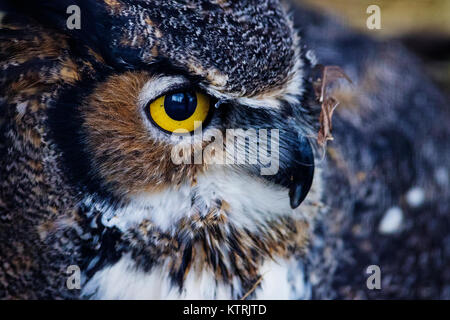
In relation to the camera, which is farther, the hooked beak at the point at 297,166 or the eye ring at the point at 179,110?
the hooked beak at the point at 297,166

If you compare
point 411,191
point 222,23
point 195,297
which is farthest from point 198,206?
point 411,191

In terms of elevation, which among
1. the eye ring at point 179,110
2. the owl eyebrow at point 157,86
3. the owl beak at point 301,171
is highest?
the owl eyebrow at point 157,86

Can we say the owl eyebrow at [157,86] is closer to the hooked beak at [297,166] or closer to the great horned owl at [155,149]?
the great horned owl at [155,149]

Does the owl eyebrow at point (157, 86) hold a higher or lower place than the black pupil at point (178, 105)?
higher

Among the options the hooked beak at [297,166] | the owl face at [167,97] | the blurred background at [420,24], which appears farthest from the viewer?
the blurred background at [420,24]

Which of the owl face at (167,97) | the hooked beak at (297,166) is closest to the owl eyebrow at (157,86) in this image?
the owl face at (167,97)

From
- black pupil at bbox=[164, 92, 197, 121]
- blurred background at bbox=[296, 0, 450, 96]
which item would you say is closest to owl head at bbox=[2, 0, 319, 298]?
black pupil at bbox=[164, 92, 197, 121]
